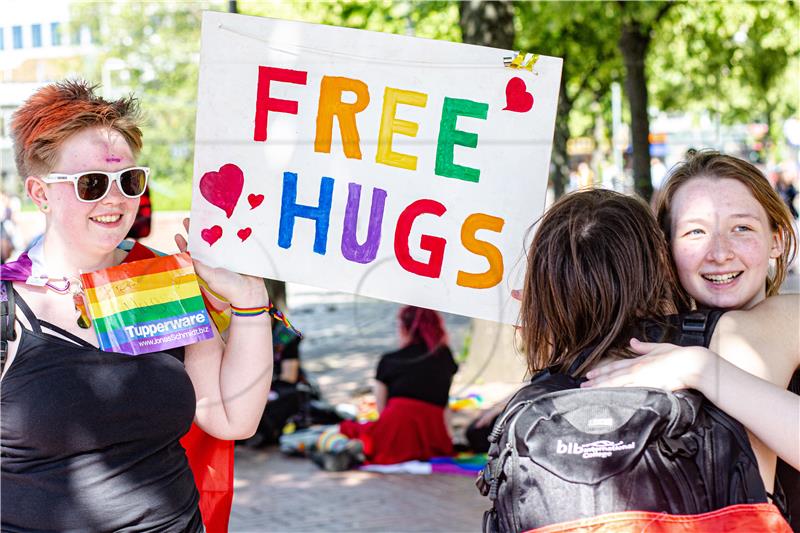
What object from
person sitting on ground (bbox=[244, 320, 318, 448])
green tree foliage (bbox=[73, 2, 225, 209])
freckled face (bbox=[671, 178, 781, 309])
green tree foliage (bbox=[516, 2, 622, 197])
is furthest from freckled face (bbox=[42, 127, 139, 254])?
green tree foliage (bbox=[73, 2, 225, 209])

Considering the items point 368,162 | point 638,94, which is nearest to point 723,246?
point 368,162

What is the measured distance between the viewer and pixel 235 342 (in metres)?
2.57

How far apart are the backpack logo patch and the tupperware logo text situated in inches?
42.2

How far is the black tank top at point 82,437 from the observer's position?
2.26 m

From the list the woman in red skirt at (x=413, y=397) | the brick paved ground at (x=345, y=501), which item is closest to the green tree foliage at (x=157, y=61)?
the woman in red skirt at (x=413, y=397)

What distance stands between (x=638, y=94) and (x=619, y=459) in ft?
38.4

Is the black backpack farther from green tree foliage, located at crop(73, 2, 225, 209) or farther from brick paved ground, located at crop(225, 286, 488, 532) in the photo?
green tree foliage, located at crop(73, 2, 225, 209)

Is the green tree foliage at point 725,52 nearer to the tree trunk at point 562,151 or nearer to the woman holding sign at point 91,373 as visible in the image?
the tree trunk at point 562,151

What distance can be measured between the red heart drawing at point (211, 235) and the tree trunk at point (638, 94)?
33.1ft

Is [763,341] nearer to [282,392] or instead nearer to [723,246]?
[723,246]

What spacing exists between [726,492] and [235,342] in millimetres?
1302

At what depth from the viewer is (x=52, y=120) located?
238cm

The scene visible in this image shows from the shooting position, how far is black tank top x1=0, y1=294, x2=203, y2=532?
7.40 ft

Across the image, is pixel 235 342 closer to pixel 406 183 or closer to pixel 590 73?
pixel 406 183
